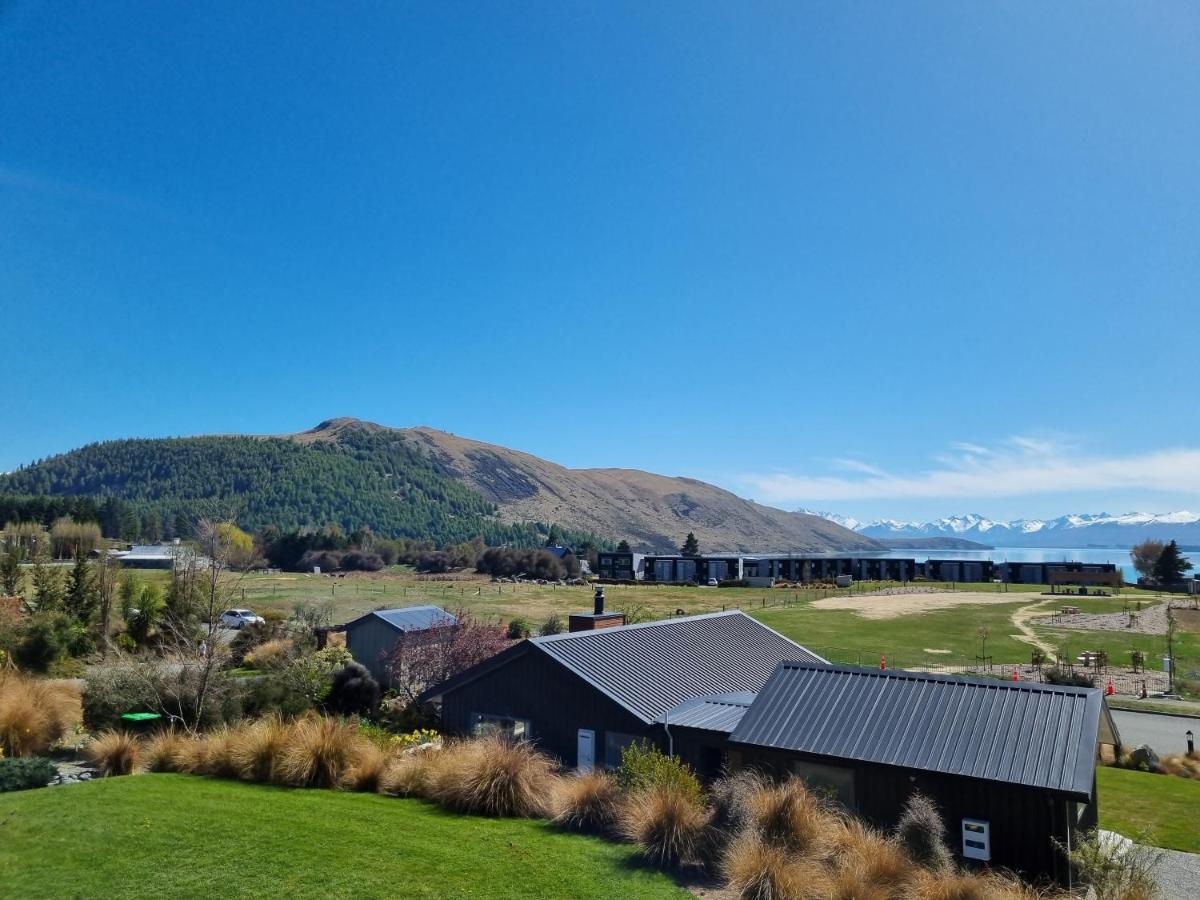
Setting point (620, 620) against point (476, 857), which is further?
point (620, 620)

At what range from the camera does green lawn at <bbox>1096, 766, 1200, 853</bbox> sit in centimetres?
1551

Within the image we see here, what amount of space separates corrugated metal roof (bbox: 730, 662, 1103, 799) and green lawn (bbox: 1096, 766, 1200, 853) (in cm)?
403

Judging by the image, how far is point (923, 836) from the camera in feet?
35.2

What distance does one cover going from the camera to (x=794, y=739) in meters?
13.4

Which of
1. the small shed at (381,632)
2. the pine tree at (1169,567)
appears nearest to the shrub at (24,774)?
the small shed at (381,632)

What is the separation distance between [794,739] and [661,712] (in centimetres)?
406

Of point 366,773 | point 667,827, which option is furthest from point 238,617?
point 667,827

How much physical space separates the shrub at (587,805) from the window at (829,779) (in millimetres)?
3249

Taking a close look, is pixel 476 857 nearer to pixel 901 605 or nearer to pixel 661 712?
pixel 661 712

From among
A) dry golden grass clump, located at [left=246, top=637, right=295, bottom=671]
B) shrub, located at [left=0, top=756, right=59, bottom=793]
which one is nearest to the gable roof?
shrub, located at [left=0, top=756, right=59, bottom=793]

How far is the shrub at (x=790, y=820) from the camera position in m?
10.3

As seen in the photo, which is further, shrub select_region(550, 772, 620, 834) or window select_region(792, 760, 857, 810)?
window select_region(792, 760, 857, 810)

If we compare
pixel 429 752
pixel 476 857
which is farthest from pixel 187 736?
pixel 476 857

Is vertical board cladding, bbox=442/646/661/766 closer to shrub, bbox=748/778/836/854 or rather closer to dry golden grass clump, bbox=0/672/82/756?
shrub, bbox=748/778/836/854
